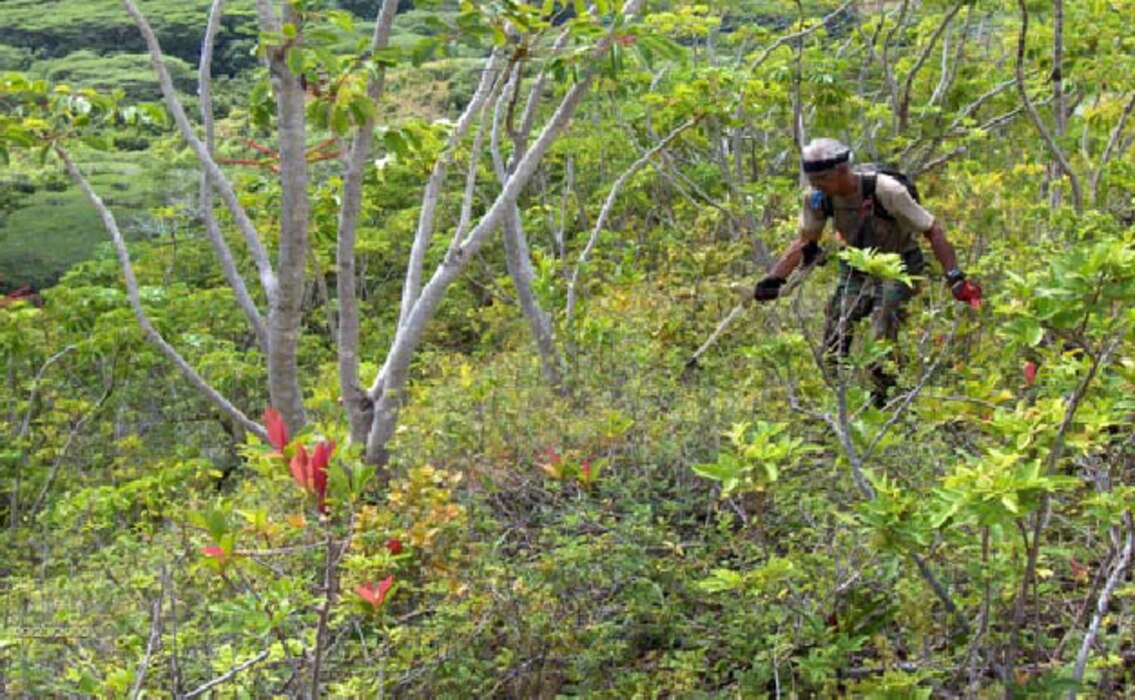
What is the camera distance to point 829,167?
430cm

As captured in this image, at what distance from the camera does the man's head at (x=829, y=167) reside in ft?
14.0

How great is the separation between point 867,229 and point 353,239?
2143 millimetres

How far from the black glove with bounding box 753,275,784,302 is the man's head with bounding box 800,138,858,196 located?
1.37ft

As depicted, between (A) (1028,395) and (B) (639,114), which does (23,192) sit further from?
(A) (1028,395)

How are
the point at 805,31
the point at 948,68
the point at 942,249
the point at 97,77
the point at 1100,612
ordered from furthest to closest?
the point at 97,77 → the point at 948,68 → the point at 805,31 → the point at 942,249 → the point at 1100,612

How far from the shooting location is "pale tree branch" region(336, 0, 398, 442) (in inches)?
165

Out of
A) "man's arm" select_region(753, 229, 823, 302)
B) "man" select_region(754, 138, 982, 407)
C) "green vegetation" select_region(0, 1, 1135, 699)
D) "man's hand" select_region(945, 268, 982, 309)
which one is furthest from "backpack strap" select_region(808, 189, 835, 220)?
"man's hand" select_region(945, 268, 982, 309)

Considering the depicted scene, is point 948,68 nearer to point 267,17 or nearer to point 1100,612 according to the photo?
point 267,17

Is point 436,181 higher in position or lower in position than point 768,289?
higher

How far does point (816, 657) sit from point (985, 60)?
29.2ft

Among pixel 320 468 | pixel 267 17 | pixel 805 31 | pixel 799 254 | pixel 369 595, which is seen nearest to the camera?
pixel 369 595

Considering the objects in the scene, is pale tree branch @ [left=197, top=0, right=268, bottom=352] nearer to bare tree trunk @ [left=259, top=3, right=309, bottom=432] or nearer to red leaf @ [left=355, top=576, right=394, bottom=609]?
bare tree trunk @ [left=259, top=3, right=309, bottom=432]

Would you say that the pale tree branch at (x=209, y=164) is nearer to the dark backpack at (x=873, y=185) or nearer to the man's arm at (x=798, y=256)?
the man's arm at (x=798, y=256)

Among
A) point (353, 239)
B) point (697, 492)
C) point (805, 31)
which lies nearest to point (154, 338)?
point (353, 239)
